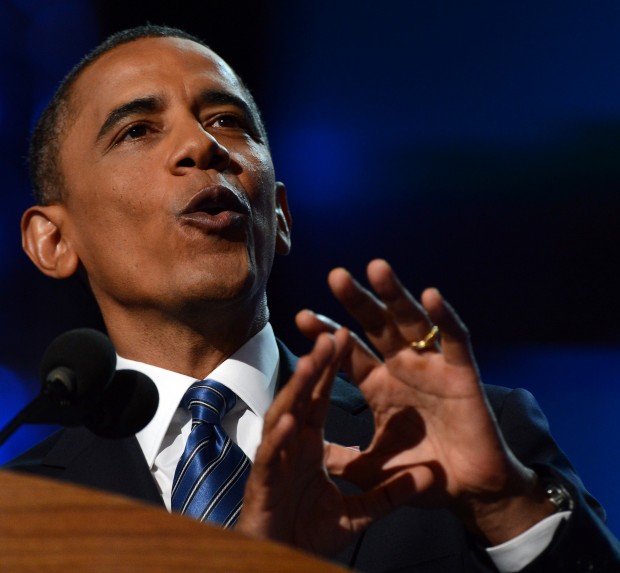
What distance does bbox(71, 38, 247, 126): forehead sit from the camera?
1696 mm

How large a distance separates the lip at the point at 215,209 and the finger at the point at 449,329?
23.8 inches

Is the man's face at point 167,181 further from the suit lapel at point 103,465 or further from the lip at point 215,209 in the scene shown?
the suit lapel at point 103,465

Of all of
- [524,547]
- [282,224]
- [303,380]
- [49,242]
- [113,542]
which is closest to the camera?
[113,542]

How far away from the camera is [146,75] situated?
1.70m

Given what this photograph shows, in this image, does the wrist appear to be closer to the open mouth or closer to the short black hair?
the open mouth

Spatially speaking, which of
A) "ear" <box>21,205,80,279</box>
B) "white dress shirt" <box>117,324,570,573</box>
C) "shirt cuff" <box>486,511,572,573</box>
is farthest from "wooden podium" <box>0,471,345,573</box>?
"ear" <box>21,205,80,279</box>

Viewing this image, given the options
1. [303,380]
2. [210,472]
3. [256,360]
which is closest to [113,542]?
[303,380]

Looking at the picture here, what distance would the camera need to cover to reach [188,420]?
1589 mm

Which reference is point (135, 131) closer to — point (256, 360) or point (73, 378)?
point (256, 360)

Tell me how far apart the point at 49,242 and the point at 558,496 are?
1105mm

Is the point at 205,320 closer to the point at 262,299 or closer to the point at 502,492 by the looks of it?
the point at 262,299

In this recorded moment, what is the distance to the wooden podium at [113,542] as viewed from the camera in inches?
20.8

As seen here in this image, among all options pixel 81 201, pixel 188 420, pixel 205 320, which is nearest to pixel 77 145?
pixel 81 201

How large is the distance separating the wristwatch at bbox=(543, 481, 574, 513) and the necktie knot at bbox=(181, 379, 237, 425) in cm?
57
